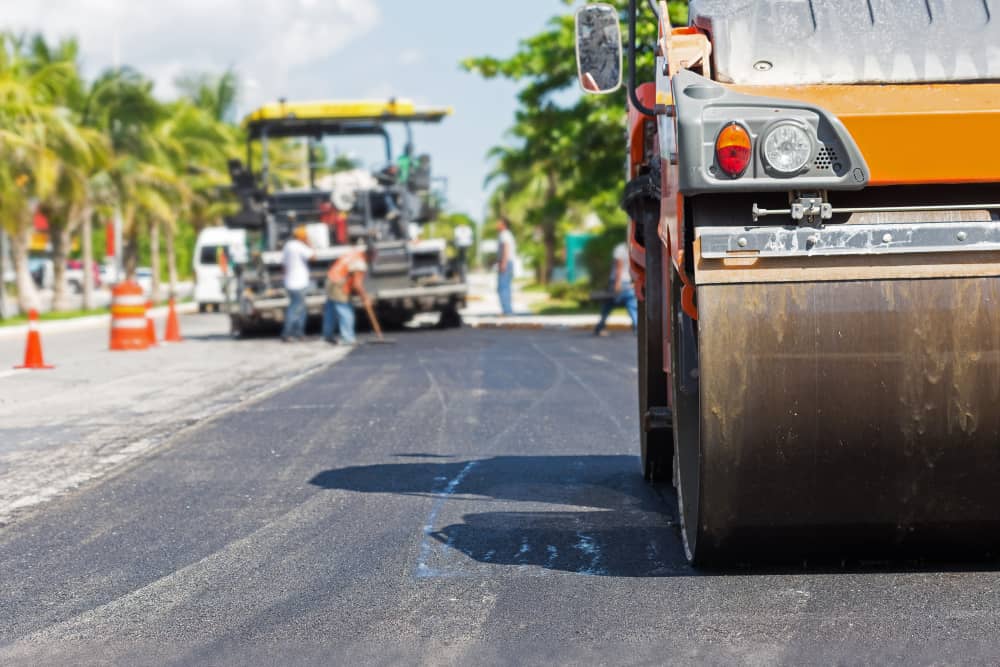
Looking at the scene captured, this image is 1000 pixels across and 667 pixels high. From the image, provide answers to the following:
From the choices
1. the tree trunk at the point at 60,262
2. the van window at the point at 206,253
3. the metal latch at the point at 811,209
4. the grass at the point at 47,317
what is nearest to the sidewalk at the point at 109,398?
the metal latch at the point at 811,209

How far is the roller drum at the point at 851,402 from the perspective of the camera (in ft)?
15.5

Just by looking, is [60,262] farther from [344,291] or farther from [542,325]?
[344,291]

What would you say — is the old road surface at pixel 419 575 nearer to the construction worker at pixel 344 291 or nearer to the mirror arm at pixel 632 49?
the mirror arm at pixel 632 49

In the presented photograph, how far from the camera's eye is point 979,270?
15.4 ft

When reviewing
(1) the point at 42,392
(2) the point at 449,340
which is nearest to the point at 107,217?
(2) the point at 449,340

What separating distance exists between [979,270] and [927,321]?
220 mm

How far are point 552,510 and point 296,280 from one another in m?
14.8

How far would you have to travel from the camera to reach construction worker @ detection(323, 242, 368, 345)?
20.5 metres

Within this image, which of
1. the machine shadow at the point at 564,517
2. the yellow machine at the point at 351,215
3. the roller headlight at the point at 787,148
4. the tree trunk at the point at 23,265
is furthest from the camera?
the tree trunk at the point at 23,265

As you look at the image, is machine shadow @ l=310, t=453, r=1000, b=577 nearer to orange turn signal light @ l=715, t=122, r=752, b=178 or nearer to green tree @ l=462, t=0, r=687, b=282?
orange turn signal light @ l=715, t=122, r=752, b=178

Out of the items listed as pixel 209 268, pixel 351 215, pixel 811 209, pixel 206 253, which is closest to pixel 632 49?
pixel 811 209

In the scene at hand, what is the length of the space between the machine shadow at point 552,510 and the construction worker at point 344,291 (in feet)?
39.5

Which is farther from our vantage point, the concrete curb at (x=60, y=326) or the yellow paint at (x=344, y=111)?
the concrete curb at (x=60, y=326)

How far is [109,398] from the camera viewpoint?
13.2 meters
